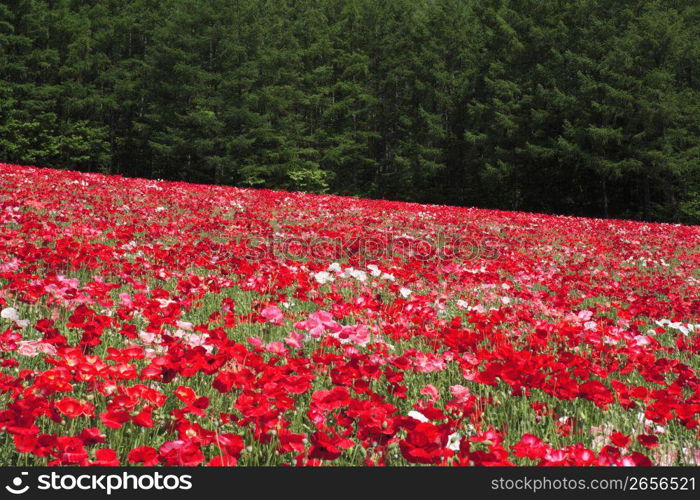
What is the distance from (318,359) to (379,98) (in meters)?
42.6

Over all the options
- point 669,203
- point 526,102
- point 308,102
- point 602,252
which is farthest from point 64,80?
point 669,203

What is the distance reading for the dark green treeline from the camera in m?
28.5

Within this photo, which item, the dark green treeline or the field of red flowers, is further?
the dark green treeline

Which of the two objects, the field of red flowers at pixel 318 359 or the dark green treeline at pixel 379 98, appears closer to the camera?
the field of red flowers at pixel 318 359

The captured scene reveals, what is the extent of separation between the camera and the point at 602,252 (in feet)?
31.7

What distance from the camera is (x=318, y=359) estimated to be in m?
2.19

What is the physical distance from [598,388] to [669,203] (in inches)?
1261

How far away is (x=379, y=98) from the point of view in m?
42.5

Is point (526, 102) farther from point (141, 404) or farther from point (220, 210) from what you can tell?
point (141, 404)

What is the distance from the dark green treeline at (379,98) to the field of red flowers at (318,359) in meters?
26.2

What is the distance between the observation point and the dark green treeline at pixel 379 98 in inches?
1123

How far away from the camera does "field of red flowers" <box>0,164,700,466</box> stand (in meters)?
1.61

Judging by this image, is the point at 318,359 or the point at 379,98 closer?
the point at 318,359

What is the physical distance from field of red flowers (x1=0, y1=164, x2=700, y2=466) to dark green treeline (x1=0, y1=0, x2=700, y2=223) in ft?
86.0
